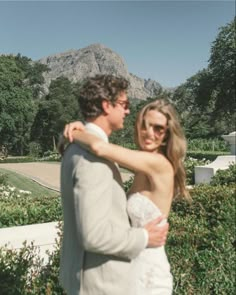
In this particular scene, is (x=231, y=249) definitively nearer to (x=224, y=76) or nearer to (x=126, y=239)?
(x=126, y=239)

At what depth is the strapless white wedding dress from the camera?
251 cm

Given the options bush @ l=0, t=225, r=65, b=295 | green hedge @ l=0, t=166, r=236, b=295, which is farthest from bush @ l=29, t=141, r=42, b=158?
bush @ l=0, t=225, r=65, b=295

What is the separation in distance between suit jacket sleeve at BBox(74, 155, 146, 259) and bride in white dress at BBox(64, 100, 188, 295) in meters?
0.32

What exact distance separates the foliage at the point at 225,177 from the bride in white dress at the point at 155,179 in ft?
22.1

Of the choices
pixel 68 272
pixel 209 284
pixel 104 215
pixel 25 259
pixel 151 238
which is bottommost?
pixel 209 284

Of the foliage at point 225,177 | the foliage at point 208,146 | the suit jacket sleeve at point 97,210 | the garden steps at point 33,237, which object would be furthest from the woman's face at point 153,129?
the foliage at point 208,146

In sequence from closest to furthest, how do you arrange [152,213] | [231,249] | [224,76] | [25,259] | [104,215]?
1. [104,215]
2. [152,213]
3. [25,259]
4. [231,249]
5. [224,76]

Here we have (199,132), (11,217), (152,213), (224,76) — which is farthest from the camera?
(199,132)

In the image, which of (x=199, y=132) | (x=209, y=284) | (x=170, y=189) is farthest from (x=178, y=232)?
(x=199, y=132)

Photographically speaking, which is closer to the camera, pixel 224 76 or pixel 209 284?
pixel 209 284

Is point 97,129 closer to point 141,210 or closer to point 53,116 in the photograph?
point 141,210

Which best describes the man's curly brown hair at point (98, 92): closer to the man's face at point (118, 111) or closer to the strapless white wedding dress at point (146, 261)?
the man's face at point (118, 111)

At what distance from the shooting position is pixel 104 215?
6.89ft

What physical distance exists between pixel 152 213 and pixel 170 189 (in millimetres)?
176
